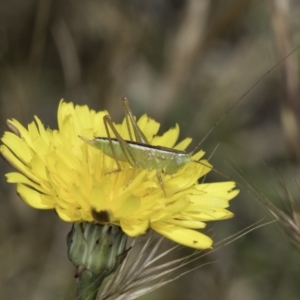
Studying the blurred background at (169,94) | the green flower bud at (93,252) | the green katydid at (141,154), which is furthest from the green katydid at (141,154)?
the blurred background at (169,94)

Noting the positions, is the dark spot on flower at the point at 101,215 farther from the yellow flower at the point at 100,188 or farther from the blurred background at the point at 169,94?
the blurred background at the point at 169,94

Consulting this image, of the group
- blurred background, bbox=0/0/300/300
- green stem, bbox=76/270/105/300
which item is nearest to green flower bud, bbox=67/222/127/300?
green stem, bbox=76/270/105/300

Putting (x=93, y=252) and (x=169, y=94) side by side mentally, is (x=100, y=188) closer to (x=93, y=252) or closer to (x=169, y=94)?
(x=93, y=252)

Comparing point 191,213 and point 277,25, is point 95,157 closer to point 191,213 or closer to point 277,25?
point 191,213

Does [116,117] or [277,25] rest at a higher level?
[277,25]

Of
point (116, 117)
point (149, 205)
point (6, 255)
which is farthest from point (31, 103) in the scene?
point (149, 205)

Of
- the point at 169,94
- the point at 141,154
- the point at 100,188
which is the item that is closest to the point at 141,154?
the point at 141,154

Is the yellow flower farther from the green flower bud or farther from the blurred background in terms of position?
the blurred background
